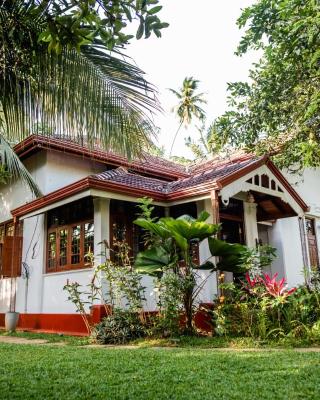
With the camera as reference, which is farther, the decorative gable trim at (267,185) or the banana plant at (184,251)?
the decorative gable trim at (267,185)

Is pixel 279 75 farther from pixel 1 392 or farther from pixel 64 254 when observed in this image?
pixel 1 392

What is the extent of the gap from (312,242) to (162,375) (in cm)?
1209

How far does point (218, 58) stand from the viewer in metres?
8.99

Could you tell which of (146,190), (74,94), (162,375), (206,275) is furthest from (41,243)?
(162,375)

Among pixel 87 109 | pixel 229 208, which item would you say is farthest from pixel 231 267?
pixel 87 109

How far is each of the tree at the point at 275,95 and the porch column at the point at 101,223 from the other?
351 centimetres

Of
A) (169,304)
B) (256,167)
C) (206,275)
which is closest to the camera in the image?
(169,304)

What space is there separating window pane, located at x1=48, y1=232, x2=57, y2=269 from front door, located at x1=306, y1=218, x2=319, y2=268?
8.78 meters

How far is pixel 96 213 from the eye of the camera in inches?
392

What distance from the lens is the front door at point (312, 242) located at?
1502cm

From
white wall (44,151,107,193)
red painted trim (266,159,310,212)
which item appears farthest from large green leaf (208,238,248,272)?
white wall (44,151,107,193)

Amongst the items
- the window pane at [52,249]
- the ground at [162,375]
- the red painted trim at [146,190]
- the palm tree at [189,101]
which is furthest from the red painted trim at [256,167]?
the palm tree at [189,101]

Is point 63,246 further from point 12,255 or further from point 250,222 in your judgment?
point 250,222

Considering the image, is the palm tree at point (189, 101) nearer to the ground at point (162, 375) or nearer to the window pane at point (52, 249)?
the window pane at point (52, 249)
